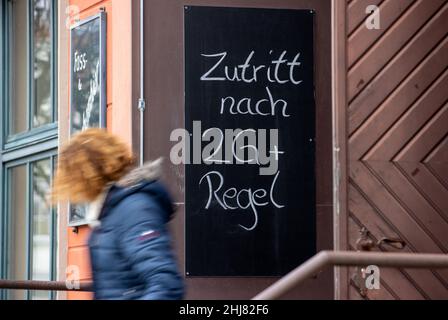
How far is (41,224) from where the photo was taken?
33.0ft

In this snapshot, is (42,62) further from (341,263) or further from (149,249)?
(149,249)

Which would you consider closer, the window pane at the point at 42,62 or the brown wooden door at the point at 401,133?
the brown wooden door at the point at 401,133

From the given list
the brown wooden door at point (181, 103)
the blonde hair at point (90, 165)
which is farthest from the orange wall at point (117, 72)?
the blonde hair at point (90, 165)

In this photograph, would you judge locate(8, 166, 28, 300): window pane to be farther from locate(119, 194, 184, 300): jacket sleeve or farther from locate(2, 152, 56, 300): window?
locate(119, 194, 184, 300): jacket sleeve

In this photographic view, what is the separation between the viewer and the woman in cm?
426

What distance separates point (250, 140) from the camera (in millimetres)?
7559

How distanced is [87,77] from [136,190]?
3.86 metres

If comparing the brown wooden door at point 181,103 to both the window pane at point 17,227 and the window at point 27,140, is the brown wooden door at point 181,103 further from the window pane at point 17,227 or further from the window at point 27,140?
the window pane at point 17,227

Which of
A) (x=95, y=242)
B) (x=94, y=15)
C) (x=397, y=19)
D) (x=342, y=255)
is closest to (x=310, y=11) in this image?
(x=397, y=19)

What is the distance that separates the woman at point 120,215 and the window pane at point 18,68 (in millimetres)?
5785

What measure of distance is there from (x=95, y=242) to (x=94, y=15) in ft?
12.7

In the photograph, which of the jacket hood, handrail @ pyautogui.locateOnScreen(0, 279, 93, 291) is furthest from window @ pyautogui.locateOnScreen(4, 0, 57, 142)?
the jacket hood

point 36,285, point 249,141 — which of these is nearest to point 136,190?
point 36,285

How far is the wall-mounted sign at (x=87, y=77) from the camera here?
7930 millimetres
